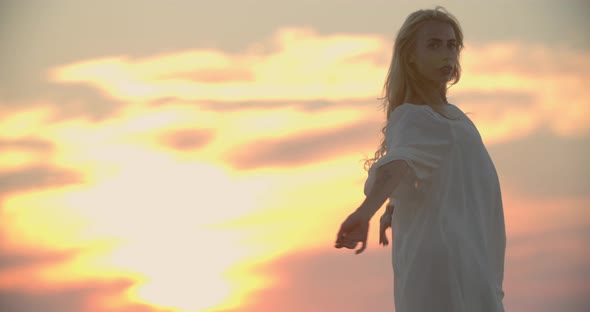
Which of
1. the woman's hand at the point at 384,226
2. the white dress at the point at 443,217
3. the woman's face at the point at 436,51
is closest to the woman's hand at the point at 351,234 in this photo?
the white dress at the point at 443,217

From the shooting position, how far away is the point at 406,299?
23.4 feet

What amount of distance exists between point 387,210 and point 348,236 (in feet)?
4.50

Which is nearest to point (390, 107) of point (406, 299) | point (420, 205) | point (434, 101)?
point (434, 101)

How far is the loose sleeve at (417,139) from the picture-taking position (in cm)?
705

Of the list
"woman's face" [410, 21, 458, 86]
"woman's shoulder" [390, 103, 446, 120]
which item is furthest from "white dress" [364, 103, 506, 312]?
"woman's face" [410, 21, 458, 86]

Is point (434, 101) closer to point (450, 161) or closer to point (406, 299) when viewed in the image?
point (450, 161)

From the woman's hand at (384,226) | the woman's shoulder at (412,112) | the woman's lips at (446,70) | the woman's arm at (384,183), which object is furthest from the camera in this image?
the woman's hand at (384,226)

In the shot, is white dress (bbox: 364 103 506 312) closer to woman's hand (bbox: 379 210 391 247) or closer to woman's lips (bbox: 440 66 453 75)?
woman's lips (bbox: 440 66 453 75)

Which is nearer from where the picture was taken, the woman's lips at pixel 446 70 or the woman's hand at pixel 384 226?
the woman's lips at pixel 446 70

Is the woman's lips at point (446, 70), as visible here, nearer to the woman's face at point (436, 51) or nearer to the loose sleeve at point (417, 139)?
the woman's face at point (436, 51)

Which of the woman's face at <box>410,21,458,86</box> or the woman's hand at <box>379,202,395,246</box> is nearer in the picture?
the woman's face at <box>410,21,458,86</box>

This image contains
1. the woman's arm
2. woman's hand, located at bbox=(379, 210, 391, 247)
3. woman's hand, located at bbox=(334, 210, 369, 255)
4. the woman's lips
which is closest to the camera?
woman's hand, located at bbox=(334, 210, 369, 255)

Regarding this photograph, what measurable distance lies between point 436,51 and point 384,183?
1078 mm

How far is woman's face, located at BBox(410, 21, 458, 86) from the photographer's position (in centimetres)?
745
